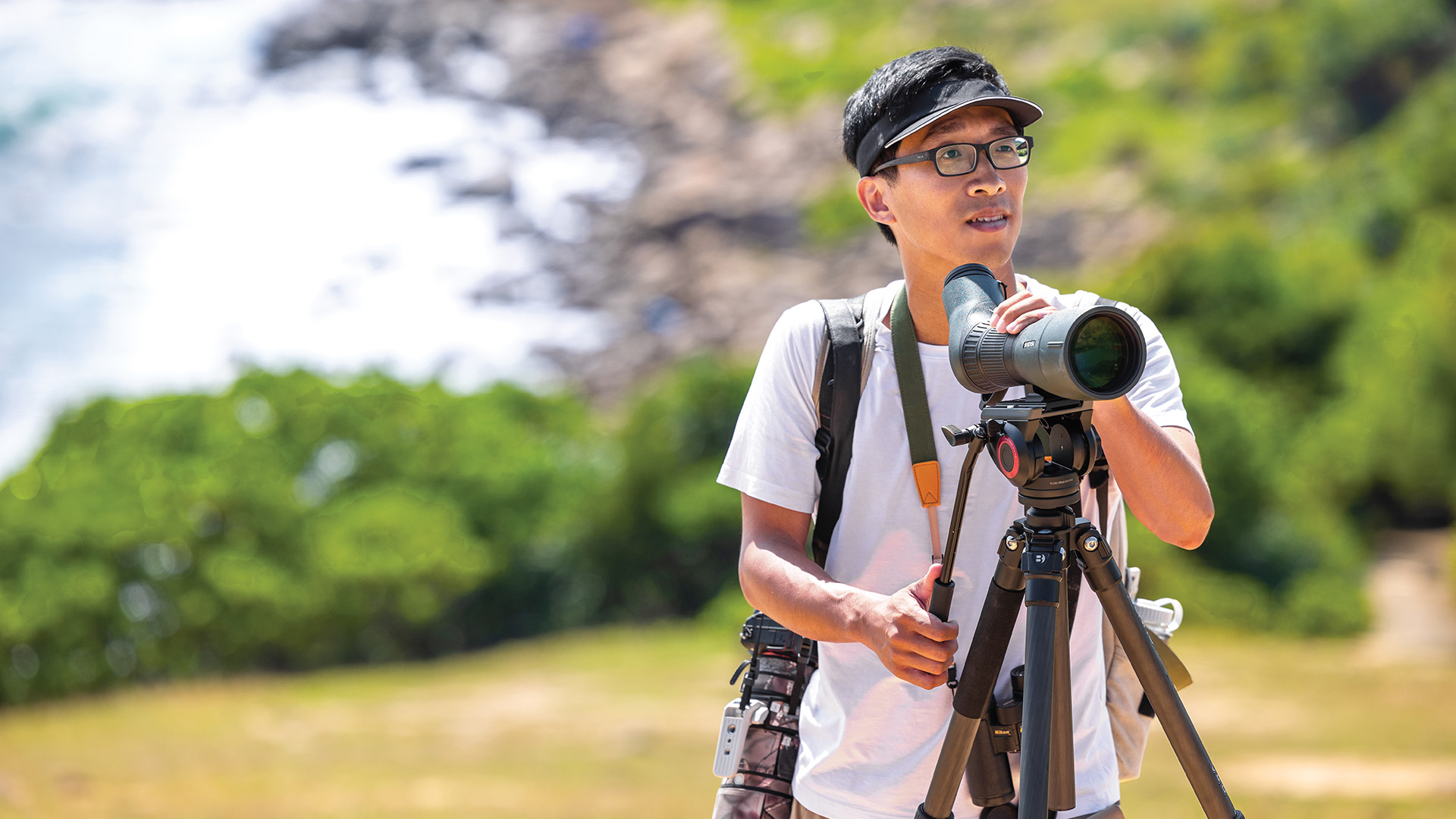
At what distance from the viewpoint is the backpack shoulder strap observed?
235cm

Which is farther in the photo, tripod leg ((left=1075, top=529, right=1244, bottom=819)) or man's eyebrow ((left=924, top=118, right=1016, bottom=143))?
man's eyebrow ((left=924, top=118, right=1016, bottom=143))

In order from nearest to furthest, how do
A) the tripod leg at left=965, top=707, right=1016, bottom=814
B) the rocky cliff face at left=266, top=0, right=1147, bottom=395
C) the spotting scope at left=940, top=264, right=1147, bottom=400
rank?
the spotting scope at left=940, top=264, right=1147, bottom=400
the tripod leg at left=965, top=707, right=1016, bottom=814
the rocky cliff face at left=266, top=0, right=1147, bottom=395

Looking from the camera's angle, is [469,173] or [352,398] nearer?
[352,398]

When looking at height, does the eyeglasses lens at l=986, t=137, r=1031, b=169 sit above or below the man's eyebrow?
below

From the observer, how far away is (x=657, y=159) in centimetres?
8050

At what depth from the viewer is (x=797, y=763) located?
8.00ft

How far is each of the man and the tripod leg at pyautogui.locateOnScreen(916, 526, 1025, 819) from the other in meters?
0.20

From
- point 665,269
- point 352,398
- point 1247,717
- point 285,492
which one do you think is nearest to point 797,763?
point 1247,717

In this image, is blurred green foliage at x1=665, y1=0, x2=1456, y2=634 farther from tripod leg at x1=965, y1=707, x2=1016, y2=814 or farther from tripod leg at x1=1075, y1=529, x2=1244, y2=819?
tripod leg at x1=965, y1=707, x2=1016, y2=814

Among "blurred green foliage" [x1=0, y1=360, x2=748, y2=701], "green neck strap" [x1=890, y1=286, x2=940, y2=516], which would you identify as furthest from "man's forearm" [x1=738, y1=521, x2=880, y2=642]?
"blurred green foliage" [x1=0, y1=360, x2=748, y2=701]

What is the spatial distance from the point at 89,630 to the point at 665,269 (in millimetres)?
46810

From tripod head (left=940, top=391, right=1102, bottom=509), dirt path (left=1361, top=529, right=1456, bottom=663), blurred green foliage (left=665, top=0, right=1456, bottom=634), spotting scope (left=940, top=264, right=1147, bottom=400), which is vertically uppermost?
blurred green foliage (left=665, top=0, right=1456, bottom=634)

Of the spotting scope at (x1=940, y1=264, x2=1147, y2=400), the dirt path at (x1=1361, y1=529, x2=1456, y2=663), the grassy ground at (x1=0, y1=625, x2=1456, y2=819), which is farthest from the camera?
the dirt path at (x1=1361, y1=529, x2=1456, y2=663)

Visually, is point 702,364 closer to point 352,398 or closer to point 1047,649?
point 352,398
